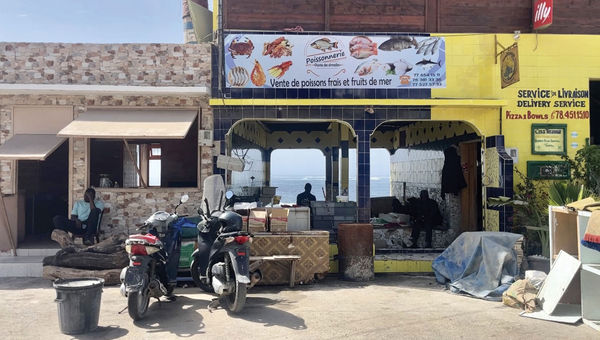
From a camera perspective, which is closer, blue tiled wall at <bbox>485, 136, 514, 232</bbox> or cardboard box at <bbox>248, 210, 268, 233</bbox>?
cardboard box at <bbox>248, 210, 268, 233</bbox>

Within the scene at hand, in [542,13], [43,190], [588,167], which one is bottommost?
[43,190]

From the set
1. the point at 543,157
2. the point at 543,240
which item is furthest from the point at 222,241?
the point at 543,157

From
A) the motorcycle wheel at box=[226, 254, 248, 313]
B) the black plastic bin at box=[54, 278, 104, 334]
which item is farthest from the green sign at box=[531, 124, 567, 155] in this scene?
the black plastic bin at box=[54, 278, 104, 334]

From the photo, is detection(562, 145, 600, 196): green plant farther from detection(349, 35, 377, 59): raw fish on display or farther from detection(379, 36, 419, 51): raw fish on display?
detection(349, 35, 377, 59): raw fish on display

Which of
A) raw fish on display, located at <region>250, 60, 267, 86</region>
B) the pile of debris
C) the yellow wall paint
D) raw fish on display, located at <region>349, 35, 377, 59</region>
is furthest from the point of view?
the yellow wall paint

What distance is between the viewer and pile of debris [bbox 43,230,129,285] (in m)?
7.78

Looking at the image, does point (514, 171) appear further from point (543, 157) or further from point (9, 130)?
point (9, 130)

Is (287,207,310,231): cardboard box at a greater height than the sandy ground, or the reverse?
(287,207,310,231): cardboard box

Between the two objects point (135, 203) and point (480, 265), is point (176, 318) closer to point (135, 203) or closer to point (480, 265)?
point (135, 203)

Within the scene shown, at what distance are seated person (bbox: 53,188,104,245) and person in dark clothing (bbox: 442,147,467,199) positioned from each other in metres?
7.69

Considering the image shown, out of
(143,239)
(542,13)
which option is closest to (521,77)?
(542,13)

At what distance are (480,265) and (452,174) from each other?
4205 millimetres

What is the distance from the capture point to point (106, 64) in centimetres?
923

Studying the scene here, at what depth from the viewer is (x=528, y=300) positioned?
6340 mm
